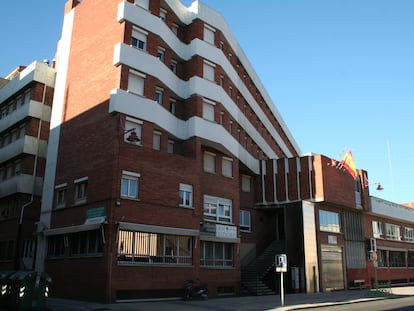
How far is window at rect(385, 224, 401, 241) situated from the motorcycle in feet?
91.1

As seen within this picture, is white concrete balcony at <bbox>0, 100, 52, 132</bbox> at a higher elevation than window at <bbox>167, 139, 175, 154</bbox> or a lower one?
higher

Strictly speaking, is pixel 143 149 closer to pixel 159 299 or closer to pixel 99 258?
pixel 99 258

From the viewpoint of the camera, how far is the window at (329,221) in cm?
3457

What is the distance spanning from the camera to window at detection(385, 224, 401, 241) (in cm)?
4626

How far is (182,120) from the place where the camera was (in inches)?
1156

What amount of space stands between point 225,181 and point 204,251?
544 cm

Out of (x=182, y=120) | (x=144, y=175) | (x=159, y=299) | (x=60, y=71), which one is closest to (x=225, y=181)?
(x=182, y=120)

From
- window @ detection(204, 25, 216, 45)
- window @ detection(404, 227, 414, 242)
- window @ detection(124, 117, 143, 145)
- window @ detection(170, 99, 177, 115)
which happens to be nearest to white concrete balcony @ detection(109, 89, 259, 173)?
window @ detection(124, 117, 143, 145)

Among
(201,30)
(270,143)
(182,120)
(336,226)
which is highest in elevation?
(201,30)

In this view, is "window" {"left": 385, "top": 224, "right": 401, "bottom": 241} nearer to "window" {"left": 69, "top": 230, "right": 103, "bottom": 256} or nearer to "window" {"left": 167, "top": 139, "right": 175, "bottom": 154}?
"window" {"left": 167, "top": 139, "right": 175, "bottom": 154}

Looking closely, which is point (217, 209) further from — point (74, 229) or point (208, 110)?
point (74, 229)

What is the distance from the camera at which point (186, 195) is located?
26.9 m

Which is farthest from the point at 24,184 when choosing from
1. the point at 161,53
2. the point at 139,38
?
the point at 139,38

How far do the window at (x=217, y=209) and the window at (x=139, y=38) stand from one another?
1027 centimetres
